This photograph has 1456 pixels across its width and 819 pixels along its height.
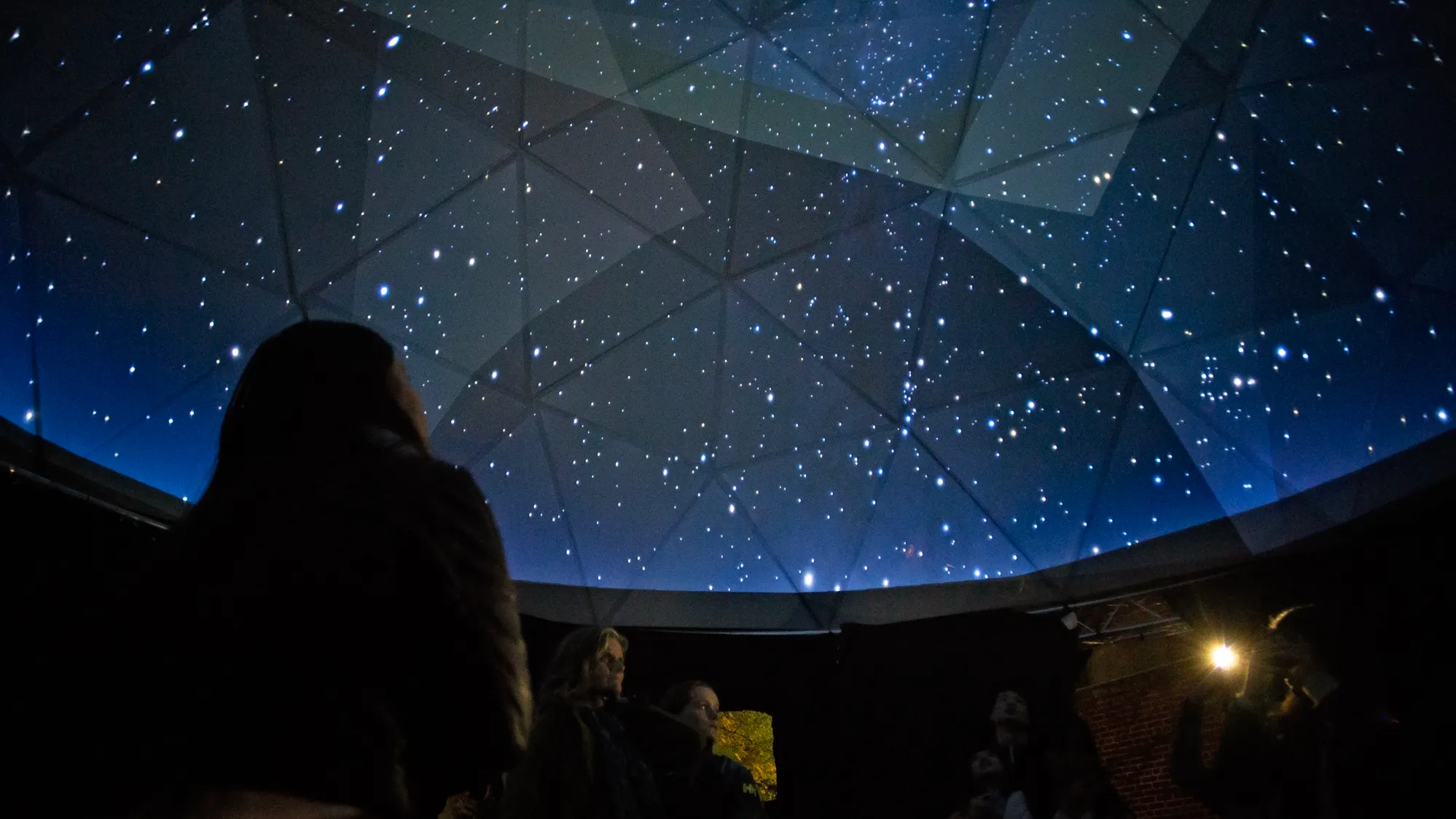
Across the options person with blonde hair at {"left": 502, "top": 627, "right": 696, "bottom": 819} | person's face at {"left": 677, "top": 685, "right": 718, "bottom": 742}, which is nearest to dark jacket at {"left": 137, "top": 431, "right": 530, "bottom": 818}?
person with blonde hair at {"left": 502, "top": 627, "right": 696, "bottom": 819}

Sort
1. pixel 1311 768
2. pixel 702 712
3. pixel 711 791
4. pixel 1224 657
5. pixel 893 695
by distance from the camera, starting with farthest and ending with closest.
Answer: pixel 893 695 → pixel 1224 657 → pixel 1311 768 → pixel 702 712 → pixel 711 791

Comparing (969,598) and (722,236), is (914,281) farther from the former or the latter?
(969,598)

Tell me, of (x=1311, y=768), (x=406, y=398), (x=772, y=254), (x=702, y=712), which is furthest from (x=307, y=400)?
(x=772, y=254)

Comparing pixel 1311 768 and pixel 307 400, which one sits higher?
pixel 1311 768

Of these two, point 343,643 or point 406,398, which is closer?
point 343,643

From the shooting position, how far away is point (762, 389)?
923 centimetres

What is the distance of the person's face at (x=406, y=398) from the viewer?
1.52 metres

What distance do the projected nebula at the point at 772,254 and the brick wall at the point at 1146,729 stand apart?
2837 mm

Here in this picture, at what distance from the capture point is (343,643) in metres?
1.11

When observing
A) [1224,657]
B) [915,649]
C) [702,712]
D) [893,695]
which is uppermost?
[1224,657]

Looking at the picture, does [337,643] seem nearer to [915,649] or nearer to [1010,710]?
[1010,710]

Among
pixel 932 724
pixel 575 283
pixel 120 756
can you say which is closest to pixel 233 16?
pixel 575 283

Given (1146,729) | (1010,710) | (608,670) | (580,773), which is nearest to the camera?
(580,773)

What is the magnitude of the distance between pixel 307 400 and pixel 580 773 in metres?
2.37
